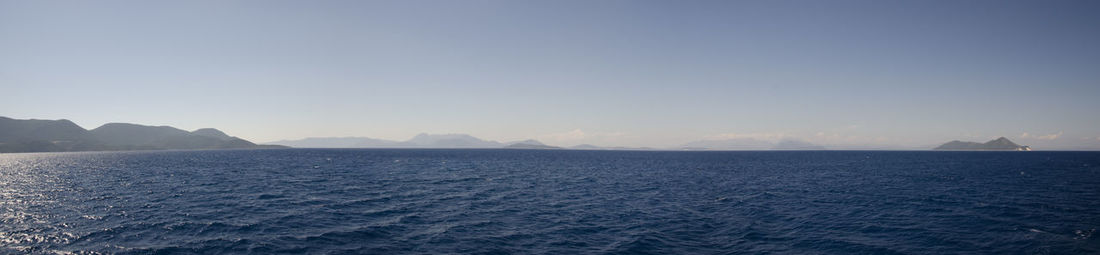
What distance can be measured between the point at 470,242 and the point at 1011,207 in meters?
52.0

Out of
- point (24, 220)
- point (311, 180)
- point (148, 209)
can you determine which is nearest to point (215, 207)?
point (148, 209)

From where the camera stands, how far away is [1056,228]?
33.1 meters

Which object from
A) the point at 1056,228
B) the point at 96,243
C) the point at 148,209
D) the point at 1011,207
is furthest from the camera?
the point at 1011,207

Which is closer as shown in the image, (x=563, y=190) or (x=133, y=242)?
(x=133, y=242)

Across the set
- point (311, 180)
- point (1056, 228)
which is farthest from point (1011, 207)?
point (311, 180)

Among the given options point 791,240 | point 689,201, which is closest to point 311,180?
point 689,201

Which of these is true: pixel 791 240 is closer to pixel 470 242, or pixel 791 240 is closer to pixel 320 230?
pixel 470 242

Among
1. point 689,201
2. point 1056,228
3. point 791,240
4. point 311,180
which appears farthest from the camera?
point 311,180

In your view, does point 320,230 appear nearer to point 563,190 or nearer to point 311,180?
point 563,190

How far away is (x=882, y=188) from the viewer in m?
61.7

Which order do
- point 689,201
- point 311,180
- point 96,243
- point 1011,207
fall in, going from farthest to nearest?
point 311,180
point 689,201
point 1011,207
point 96,243

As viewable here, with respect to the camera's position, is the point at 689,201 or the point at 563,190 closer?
the point at 689,201

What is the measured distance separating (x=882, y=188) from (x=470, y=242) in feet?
200

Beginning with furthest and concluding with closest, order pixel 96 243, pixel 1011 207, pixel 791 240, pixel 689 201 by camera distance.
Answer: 1. pixel 689 201
2. pixel 1011 207
3. pixel 791 240
4. pixel 96 243
